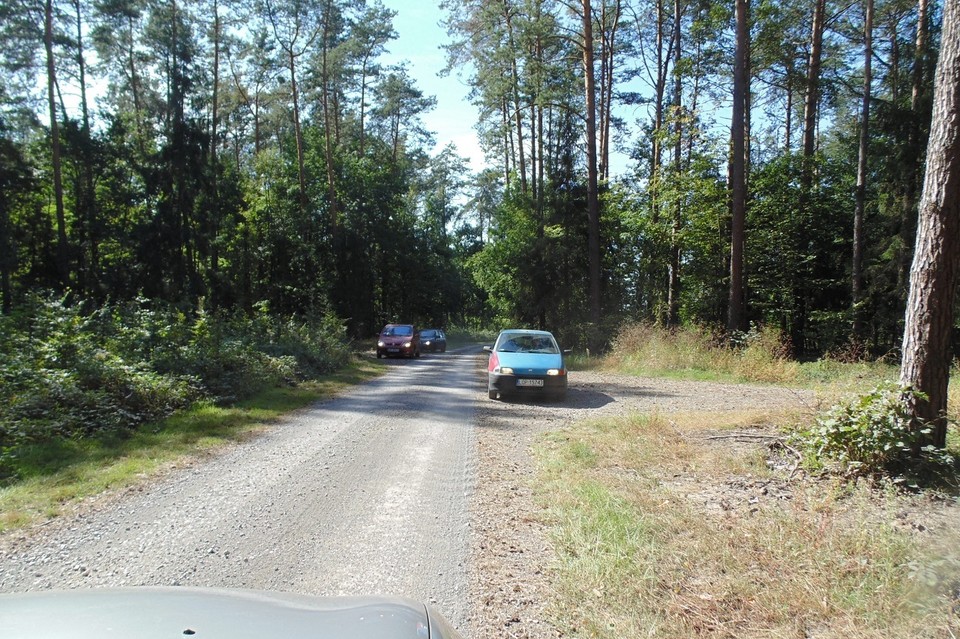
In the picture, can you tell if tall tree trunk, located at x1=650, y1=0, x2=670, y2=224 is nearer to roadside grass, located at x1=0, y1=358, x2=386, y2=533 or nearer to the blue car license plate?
the blue car license plate

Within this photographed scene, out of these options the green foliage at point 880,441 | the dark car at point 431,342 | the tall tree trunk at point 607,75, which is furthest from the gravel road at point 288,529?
the dark car at point 431,342

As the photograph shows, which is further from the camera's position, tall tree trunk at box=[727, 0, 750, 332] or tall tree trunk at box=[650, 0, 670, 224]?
tall tree trunk at box=[650, 0, 670, 224]

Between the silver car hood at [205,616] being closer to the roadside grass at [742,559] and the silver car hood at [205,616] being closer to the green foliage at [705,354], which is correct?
the roadside grass at [742,559]

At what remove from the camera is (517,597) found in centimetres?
362

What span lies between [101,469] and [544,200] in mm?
23720

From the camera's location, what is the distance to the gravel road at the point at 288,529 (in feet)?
12.3

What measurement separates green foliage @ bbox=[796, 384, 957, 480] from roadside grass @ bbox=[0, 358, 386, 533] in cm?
714

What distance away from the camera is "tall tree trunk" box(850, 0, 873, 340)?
1867cm

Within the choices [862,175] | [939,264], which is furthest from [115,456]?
[862,175]

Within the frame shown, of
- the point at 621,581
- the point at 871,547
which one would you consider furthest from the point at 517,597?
the point at 871,547

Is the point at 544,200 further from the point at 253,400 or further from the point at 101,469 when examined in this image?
the point at 101,469

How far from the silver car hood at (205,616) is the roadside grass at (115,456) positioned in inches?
151

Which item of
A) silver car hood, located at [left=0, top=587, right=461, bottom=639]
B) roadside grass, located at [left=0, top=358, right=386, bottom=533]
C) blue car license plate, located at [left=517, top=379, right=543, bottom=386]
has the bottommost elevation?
roadside grass, located at [left=0, top=358, right=386, bottom=533]

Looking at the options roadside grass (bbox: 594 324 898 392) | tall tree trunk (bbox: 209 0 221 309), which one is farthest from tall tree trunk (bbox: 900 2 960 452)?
tall tree trunk (bbox: 209 0 221 309)
